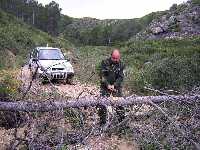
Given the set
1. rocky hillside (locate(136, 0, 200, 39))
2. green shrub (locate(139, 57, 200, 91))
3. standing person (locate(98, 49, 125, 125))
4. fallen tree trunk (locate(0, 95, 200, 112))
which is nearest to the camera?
fallen tree trunk (locate(0, 95, 200, 112))

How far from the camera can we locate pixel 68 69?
18.2 meters

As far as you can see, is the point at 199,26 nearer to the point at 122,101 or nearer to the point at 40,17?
the point at 122,101

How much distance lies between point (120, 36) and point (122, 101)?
266 ft

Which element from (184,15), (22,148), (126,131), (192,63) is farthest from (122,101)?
(184,15)

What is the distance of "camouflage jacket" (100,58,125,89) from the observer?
10164 mm

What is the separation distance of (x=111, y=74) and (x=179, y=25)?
4210 cm

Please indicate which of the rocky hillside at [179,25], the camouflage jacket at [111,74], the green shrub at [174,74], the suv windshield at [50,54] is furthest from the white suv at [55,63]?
the rocky hillside at [179,25]

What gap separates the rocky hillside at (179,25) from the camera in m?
48.0

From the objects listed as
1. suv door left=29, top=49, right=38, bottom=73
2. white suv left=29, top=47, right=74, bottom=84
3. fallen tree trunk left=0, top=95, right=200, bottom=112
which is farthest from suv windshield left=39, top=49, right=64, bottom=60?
fallen tree trunk left=0, top=95, right=200, bottom=112

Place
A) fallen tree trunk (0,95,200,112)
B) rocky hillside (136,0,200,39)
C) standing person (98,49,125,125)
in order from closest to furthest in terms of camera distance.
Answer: fallen tree trunk (0,95,200,112), standing person (98,49,125,125), rocky hillside (136,0,200,39)

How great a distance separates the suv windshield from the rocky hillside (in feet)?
92.9

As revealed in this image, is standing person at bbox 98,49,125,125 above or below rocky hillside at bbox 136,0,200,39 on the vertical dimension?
below

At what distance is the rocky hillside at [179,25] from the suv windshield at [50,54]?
2830cm

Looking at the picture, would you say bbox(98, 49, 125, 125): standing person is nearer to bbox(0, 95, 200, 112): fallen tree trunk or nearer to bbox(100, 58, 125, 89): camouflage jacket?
bbox(100, 58, 125, 89): camouflage jacket
